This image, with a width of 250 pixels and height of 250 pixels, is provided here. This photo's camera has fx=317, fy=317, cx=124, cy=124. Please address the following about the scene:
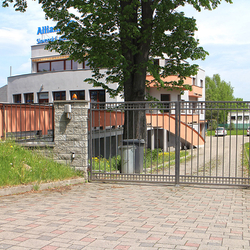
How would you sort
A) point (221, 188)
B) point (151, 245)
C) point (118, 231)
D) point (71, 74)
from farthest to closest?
point (71, 74), point (221, 188), point (118, 231), point (151, 245)

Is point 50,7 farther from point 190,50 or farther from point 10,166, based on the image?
point 10,166

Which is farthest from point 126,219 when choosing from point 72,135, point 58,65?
point 58,65

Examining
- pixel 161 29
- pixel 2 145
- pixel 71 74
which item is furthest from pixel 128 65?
pixel 71 74

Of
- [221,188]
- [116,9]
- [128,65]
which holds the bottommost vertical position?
[221,188]

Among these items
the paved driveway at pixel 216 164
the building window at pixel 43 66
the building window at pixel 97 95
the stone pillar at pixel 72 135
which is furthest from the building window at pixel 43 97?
the stone pillar at pixel 72 135

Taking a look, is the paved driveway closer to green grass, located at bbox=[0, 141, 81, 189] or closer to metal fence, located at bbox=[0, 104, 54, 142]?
green grass, located at bbox=[0, 141, 81, 189]

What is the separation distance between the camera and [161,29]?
12242 mm

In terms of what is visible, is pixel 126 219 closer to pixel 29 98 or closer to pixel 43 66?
pixel 29 98

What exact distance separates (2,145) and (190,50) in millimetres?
8912

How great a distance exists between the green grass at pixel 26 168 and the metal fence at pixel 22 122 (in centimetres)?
55

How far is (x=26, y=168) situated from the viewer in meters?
7.95

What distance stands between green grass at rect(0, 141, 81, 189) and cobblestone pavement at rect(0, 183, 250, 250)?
0.52 metres

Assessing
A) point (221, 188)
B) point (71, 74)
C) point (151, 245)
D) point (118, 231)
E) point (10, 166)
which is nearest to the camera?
point (151, 245)

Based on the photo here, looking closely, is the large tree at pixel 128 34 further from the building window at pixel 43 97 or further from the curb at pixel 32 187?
the building window at pixel 43 97
